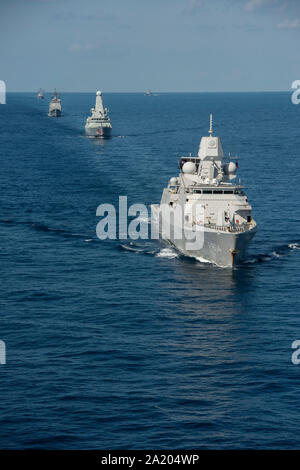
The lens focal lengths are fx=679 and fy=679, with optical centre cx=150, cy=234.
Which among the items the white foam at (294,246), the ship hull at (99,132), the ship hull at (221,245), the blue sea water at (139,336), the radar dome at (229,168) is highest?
the ship hull at (99,132)

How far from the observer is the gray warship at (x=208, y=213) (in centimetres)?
6462

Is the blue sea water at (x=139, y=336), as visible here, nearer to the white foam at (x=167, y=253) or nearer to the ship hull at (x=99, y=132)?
the white foam at (x=167, y=253)

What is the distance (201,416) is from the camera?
3738 centimetres

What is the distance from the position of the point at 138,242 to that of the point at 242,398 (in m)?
37.4

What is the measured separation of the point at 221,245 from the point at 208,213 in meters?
6.30

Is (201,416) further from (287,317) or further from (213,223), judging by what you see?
(213,223)

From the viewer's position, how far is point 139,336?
Result: 4766cm

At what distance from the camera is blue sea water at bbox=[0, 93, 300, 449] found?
3631 cm

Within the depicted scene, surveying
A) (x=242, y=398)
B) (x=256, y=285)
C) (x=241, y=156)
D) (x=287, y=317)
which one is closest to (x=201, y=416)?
(x=242, y=398)

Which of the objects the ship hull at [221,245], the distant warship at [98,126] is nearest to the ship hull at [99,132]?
the distant warship at [98,126]

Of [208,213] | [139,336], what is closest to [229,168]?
[208,213]

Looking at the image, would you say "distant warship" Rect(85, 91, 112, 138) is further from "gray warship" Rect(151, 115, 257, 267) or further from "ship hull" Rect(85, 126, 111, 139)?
"gray warship" Rect(151, 115, 257, 267)

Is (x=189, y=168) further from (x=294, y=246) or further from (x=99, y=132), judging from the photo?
(x=99, y=132)

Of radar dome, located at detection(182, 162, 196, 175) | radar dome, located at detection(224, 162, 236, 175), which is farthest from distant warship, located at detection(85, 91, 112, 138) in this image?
radar dome, located at detection(224, 162, 236, 175)
